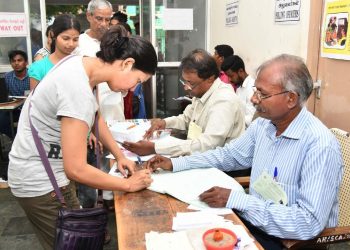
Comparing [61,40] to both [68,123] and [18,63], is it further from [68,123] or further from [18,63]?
[18,63]

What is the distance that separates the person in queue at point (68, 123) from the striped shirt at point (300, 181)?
486mm

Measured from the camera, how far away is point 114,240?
2.77 m

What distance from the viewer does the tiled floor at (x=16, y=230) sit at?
8.89 ft

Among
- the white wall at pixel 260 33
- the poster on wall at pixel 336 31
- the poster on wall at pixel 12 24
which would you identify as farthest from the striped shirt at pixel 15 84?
the poster on wall at pixel 336 31

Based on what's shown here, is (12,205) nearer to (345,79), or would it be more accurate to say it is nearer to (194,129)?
(194,129)

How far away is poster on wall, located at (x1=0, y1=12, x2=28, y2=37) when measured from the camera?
4777mm

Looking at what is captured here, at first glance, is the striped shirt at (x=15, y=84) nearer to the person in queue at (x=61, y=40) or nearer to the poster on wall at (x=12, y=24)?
the poster on wall at (x=12, y=24)

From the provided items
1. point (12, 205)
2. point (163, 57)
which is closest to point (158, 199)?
point (12, 205)

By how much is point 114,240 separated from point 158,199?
4.88 feet

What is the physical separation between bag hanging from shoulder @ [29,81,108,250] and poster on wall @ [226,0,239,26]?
127 inches

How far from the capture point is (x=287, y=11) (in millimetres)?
2943

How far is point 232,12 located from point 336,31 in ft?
6.74

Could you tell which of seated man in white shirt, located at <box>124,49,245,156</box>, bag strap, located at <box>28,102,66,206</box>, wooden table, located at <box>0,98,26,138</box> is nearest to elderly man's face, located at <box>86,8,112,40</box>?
seated man in white shirt, located at <box>124,49,245,156</box>

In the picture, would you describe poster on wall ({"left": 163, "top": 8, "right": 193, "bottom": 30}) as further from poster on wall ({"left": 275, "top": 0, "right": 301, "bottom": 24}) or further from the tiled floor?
the tiled floor
